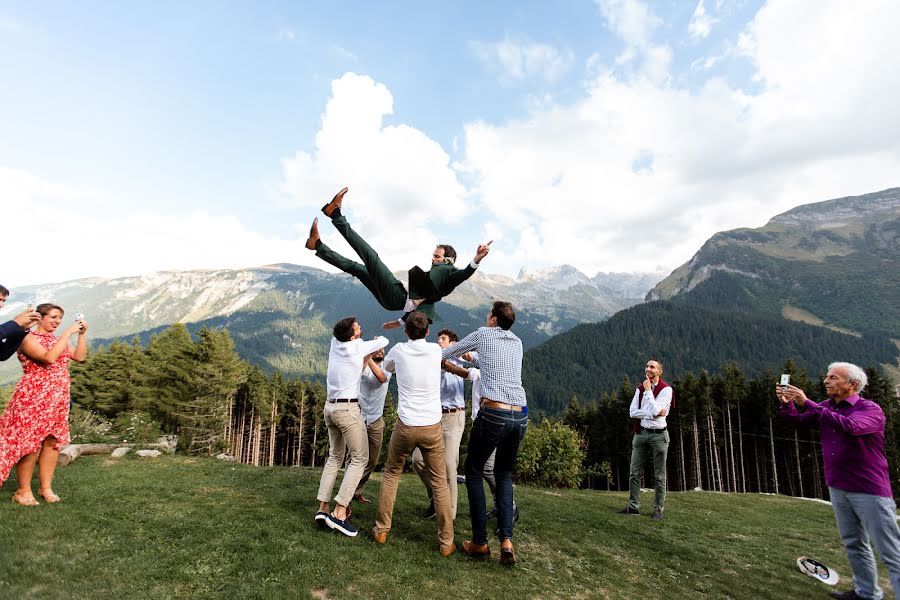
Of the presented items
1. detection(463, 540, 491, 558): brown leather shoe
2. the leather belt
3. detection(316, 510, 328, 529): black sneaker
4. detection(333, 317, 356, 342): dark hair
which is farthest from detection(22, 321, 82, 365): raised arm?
detection(463, 540, 491, 558): brown leather shoe

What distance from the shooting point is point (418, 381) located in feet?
18.6

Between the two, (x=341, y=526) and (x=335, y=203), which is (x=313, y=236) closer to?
(x=335, y=203)

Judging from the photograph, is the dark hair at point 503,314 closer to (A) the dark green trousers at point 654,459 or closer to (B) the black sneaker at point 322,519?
(B) the black sneaker at point 322,519

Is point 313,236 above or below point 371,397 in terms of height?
above

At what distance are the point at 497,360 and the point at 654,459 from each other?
19.2 ft

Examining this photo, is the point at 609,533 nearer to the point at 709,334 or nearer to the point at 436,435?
the point at 436,435

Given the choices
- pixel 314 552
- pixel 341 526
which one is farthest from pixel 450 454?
pixel 314 552

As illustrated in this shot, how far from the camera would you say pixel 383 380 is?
686cm

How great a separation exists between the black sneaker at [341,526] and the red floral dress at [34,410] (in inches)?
176

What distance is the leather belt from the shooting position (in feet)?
18.4

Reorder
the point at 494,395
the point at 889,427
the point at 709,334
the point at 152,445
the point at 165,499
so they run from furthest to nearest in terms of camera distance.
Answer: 1. the point at 709,334
2. the point at 889,427
3. the point at 152,445
4. the point at 165,499
5. the point at 494,395

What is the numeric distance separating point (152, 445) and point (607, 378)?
166m

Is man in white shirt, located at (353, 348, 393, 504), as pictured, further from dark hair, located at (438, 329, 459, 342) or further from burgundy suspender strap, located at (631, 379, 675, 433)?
burgundy suspender strap, located at (631, 379, 675, 433)

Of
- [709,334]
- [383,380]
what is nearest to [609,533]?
[383,380]
